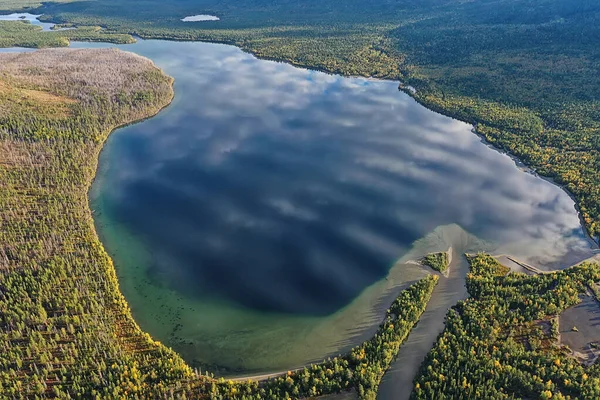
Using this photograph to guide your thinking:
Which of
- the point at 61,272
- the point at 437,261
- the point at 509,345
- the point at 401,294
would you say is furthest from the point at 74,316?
the point at 509,345

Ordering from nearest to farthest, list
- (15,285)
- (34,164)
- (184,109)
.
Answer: (15,285)
(34,164)
(184,109)

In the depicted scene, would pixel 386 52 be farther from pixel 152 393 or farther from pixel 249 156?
pixel 152 393

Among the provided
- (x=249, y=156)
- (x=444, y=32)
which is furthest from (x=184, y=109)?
(x=444, y=32)

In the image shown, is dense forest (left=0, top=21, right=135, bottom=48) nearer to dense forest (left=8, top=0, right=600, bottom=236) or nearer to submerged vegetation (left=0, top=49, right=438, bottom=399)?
dense forest (left=8, top=0, right=600, bottom=236)

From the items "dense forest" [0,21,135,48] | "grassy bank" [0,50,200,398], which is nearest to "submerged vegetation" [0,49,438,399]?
"grassy bank" [0,50,200,398]

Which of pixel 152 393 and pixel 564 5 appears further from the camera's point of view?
pixel 564 5

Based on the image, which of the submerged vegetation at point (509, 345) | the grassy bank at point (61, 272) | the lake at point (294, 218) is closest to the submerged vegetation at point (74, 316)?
the grassy bank at point (61, 272)

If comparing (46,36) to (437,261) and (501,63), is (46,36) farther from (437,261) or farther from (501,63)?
(437,261)
